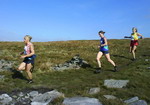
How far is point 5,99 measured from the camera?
10336 millimetres

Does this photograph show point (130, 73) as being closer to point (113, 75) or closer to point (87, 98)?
point (113, 75)

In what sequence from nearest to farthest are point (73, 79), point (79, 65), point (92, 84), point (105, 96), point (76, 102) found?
point (76, 102) → point (105, 96) → point (92, 84) → point (73, 79) → point (79, 65)

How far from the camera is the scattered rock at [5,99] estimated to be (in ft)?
32.9

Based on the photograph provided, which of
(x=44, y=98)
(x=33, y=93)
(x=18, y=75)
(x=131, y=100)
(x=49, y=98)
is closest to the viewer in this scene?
(x=131, y=100)

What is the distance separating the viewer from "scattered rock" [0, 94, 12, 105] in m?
10.0

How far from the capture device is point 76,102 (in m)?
9.09

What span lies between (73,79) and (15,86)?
349 centimetres

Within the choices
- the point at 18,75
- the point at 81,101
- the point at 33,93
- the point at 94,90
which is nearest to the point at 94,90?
the point at 94,90

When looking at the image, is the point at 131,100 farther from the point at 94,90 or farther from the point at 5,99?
the point at 5,99

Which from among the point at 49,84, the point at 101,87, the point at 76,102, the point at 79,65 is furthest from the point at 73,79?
the point at 76,102

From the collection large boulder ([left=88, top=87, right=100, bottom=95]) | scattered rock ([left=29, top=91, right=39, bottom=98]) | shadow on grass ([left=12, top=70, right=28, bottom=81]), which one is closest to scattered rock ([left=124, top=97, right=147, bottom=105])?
large boulder ([left=88, top=87, right=100, bottom=95])

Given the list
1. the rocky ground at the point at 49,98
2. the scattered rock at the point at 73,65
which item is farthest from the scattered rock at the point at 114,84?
the scattered rock at the point at 73,65

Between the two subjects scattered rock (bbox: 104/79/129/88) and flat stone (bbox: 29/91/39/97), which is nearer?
flat stone (bbox: 29/91/39/97)

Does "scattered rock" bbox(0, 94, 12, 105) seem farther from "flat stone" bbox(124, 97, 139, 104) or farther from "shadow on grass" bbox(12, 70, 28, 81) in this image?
"flat stone" bbox(124, 97, 139, 104)
